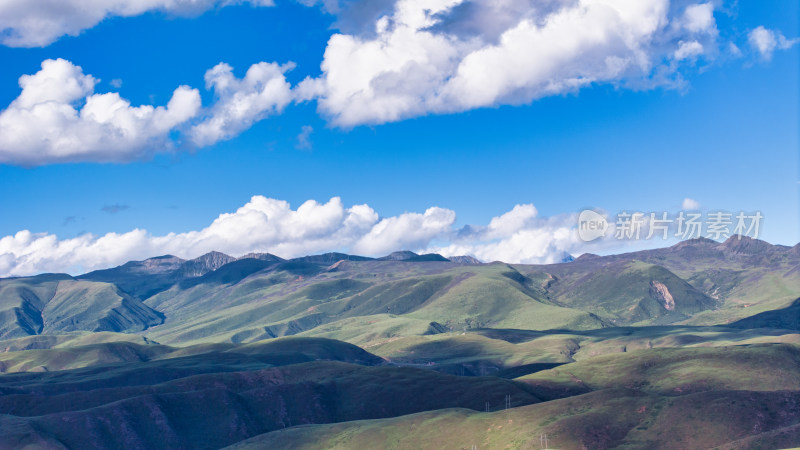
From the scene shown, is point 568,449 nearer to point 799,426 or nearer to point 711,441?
point 711,441

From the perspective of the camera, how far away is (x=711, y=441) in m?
196

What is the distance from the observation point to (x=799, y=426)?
17200 cm

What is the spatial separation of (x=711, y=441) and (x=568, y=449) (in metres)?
34.8

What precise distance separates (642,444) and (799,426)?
38.5 metres

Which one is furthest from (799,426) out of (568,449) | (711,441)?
(568,449)

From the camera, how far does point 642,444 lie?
650ft

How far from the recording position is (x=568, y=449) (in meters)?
199

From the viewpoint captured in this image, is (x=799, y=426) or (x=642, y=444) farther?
(x=642, y=444)

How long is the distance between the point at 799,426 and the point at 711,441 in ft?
90.7

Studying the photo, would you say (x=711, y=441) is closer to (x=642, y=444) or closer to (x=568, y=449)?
(x=642, y=444)

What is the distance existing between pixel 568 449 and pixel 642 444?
1832cm

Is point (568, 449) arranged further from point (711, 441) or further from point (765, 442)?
point (765, 442)

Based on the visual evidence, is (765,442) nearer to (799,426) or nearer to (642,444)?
(799,426)

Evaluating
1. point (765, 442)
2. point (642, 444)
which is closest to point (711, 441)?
point (642, 444)
